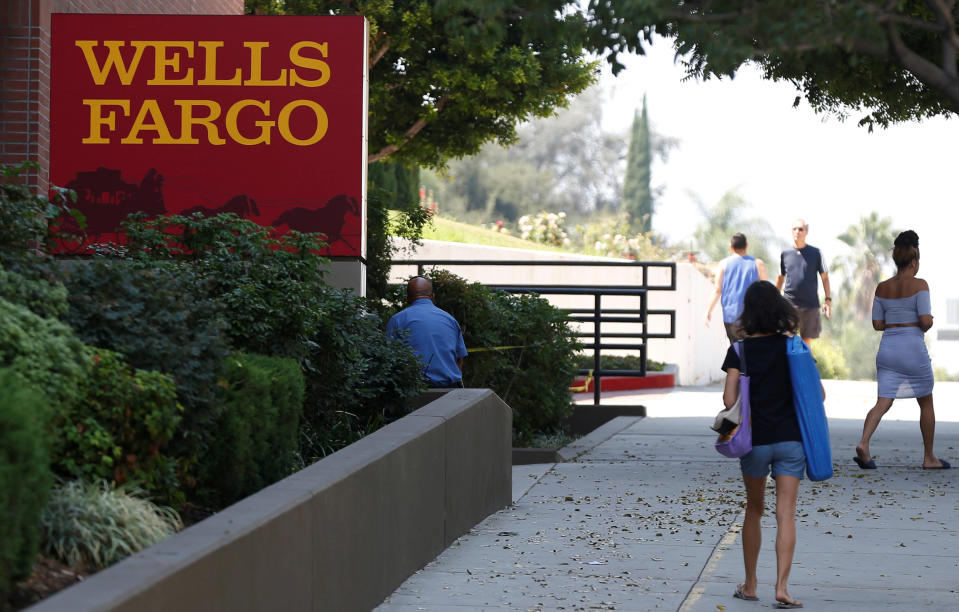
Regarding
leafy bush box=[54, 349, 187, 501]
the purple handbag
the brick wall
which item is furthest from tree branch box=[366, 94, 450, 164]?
leafy bush box=[54, 349, 187, 501]

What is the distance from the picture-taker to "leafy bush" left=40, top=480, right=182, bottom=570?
4270 mm

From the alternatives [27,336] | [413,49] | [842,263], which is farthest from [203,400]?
[842,263]

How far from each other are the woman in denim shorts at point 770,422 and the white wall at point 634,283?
16560mm

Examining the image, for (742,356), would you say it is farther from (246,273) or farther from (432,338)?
(432,338)

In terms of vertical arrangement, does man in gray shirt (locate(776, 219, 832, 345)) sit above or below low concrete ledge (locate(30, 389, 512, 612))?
above

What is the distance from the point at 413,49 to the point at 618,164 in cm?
6918

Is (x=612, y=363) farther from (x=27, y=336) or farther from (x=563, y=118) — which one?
(x=563, y=118)

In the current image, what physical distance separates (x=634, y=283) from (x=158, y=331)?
19853mm

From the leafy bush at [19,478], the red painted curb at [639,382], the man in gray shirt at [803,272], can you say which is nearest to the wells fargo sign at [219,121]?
the man in gray shirt at [803,272]

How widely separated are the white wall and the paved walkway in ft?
38.7

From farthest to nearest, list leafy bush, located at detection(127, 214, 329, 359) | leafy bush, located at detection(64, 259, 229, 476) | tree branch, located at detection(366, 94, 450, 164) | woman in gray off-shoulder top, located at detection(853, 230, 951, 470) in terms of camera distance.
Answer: tree branch, located at detection(366, 94, 450, 164) → woman in gray off-shoulder top, located at detection(853, 230, 951, 470) → leafy bush, located at detection(127, 214, 329, 359) → leafy bush, located at detection(64, 259, 229, 476)

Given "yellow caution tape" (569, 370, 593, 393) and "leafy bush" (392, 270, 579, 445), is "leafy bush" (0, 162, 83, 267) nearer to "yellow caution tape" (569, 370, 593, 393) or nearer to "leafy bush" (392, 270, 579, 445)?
"leafy bush" (392, 270, 579, 445)

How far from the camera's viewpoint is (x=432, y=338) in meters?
9.23

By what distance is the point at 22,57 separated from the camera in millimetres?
9797
